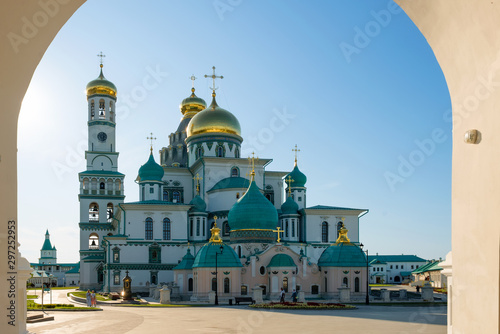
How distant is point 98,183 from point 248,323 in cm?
3854

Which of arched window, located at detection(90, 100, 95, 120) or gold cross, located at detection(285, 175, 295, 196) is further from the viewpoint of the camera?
arched window, located at detection(90, 100, 95, 120)

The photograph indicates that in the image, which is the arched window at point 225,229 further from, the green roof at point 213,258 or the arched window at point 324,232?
the green roof at point 213,258

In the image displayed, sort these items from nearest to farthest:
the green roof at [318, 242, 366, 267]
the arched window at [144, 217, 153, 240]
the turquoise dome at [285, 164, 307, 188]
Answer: the green roof at [318, 242, 366, 267]
the arched window at [144, 217, 153, 240]
the turquoise dome at [285, 164, 307, 188]

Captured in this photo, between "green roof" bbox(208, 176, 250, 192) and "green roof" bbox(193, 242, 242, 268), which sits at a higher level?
"green roof" bbox(208, 176, 250, 192)

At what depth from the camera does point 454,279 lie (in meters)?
6.84

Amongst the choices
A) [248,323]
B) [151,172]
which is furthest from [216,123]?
[248,323]

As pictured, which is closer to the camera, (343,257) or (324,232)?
(343,257)

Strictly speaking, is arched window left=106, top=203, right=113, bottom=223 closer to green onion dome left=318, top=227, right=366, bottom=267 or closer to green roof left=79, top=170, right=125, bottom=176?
green roof left=79, top=170, right=125, bottom=176

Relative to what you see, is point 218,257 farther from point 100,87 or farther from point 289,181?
point 100,87

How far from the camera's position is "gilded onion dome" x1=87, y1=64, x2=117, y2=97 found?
56.5 metres

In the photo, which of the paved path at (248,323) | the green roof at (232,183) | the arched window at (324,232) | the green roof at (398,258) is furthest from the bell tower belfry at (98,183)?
the green roof at (398,258)

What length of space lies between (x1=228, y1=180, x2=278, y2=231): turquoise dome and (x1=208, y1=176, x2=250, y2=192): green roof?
6814mm

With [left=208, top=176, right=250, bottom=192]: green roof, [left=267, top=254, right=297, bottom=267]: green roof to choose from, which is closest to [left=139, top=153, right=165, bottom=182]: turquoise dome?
[left=208, top=176, right=250, bottom=192]: green roof

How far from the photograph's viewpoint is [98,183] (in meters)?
55.4
